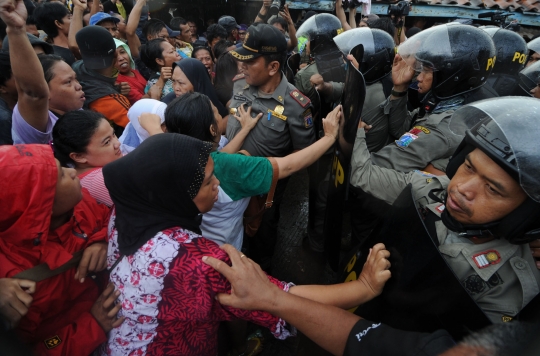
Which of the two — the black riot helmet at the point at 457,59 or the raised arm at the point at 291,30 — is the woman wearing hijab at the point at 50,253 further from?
the raised arm at the point at 291,30

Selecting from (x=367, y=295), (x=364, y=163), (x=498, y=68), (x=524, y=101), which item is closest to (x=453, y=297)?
(x=367, y=295)

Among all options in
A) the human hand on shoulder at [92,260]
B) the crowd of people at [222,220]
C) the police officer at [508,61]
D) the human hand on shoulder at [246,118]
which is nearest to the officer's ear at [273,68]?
the human hand on shoulder at [246,118]

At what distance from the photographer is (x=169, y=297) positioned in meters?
1.23

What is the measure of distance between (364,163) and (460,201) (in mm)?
737

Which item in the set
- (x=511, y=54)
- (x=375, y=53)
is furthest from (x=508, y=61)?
(x=375, y=53)

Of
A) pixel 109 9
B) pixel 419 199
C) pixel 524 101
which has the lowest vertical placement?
pixel 109 9

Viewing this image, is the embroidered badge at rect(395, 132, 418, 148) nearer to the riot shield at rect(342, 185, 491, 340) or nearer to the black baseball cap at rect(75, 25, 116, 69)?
the riot shield at rect(342, 185, 491, 340)

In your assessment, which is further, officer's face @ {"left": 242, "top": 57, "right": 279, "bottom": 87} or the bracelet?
officer's face @ {"left": 242, "top": 57, "right": 279, "bottom": 87}

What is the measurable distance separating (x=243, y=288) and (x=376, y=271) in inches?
23.5

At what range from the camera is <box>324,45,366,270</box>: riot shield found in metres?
1.79

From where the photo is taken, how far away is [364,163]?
1982 millimetres

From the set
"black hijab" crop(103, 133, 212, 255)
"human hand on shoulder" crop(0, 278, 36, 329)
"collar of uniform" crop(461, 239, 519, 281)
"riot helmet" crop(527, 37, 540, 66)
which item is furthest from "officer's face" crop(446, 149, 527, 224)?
"riot helmet" crop(527, 37, 540, 66)

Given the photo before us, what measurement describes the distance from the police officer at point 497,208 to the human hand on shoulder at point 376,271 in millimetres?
283

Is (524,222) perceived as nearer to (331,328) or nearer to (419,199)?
(419,199)
